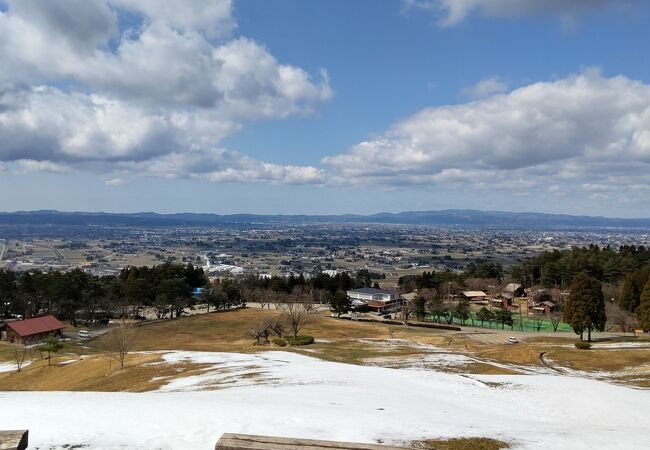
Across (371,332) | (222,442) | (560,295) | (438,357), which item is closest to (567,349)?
(438,357)

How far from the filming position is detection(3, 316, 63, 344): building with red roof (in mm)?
62281

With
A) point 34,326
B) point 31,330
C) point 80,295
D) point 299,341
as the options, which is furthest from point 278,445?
point 80,295

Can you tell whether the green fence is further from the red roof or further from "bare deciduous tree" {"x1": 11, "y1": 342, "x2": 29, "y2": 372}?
"bare deciduous tree" {"x1": 11, "y1": 342, "x2": 29, "y2": 372}

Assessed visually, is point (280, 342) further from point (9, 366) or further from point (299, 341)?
point (9, 366)

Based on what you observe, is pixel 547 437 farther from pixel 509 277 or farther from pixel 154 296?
pixel 509 277

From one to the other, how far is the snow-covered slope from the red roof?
4851 centimetres

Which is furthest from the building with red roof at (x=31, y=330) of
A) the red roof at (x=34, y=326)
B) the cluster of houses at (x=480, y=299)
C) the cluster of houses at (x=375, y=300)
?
the cluster of houses at (x=375, y=300)

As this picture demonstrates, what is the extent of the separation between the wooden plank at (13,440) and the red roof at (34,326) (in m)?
66.8

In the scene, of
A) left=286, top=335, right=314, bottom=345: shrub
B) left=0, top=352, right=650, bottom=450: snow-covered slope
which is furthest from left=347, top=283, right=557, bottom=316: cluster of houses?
left=0, top=352, right=650, bottom=450: snow-covered slope

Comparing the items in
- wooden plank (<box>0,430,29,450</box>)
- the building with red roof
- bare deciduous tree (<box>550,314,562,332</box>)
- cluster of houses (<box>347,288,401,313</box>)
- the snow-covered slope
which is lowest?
cluster of houses (<box>347,288,401,313</box>)

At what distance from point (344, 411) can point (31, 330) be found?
6325 centimetres

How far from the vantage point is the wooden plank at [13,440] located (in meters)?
6.28

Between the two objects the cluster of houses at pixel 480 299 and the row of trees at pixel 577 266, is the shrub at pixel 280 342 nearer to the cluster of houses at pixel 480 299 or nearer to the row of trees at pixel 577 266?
the cluster of houses at pixel 480 299

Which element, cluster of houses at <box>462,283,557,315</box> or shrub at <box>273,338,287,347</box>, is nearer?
shrub at <box>273,338,287,347</box>
